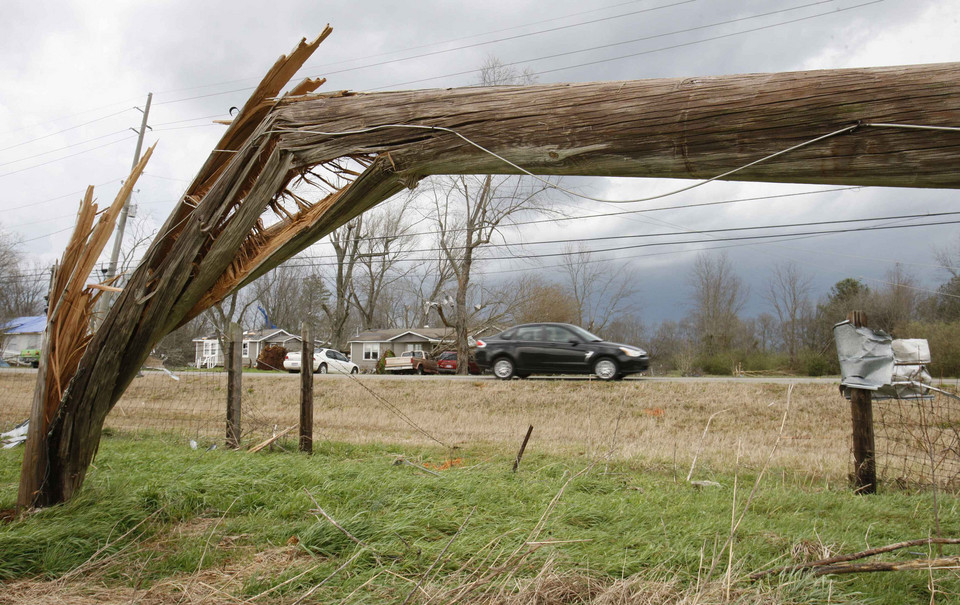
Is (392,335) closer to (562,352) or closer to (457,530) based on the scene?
(562,352)

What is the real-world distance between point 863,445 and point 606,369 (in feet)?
30.6

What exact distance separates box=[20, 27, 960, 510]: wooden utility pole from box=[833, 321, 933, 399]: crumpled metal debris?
4877 mm

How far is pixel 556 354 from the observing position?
1566cm

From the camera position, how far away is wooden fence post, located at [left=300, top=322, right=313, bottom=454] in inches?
279

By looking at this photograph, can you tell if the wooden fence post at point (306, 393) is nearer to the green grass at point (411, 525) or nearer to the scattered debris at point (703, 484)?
the green grass at point (411, 525)

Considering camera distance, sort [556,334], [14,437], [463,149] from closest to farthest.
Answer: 1. [463,149]
2. [14,437]
3. [556,334]

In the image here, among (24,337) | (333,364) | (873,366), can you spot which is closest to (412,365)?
(333,364)

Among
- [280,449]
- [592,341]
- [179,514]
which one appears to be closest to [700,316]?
[592,341]

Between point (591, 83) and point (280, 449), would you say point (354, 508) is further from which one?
point (280, 449)

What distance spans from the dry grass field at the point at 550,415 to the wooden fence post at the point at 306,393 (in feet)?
2.97

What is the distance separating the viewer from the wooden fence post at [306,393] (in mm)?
7094

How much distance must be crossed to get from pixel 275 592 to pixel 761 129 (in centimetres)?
254

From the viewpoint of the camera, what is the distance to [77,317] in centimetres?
350

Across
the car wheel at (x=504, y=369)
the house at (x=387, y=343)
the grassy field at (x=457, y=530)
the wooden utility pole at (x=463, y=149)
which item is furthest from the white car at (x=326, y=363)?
the wooden utility pole at (x=463, y=149)
